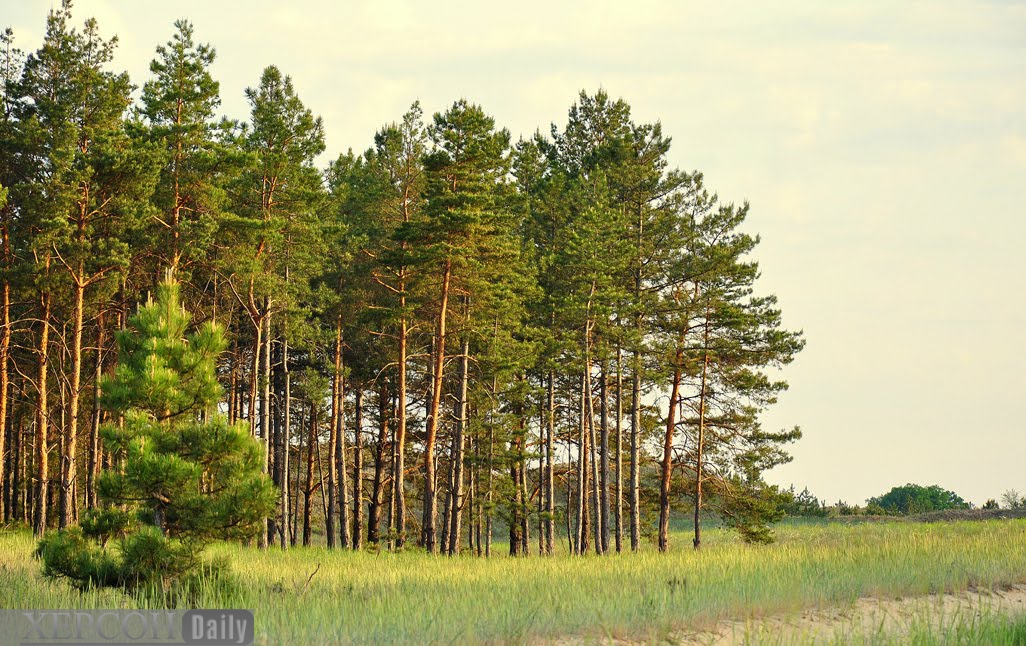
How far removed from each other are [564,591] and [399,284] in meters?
22.8

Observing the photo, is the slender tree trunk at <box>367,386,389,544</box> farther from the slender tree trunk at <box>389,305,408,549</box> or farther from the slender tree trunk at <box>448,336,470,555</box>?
the slender tree trunk at <box>389,305,408,549</box>

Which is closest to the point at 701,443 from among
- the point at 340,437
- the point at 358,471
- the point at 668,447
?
the point at 668,447

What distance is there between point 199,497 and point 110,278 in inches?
662

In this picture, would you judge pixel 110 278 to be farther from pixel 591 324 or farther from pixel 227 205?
pixel 591 324

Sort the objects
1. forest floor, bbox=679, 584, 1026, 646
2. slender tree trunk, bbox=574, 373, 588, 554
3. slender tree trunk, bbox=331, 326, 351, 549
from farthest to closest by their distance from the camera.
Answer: slender tree trunk, bbox=574, 373, 588, 554 → slender tree trunk, bbox=331, 326, 351, 549 → forest floor, bbox=679, 584, 1026, 646

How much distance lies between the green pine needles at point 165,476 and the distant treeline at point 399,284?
14.7 metres

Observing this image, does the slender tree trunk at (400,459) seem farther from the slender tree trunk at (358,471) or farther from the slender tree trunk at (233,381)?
the slender tree trunk at (233,381)

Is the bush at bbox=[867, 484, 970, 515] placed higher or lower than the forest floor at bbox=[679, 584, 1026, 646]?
lower

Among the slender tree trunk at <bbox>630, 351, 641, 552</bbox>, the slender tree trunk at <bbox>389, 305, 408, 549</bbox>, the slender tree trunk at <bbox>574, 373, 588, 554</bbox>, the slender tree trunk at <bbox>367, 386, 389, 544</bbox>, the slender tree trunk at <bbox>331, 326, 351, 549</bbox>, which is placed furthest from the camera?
the slender tree trunk at <bbox>367, 386, 389, 544</bbox>

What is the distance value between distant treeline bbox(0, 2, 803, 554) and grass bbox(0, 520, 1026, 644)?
12173 millimetres

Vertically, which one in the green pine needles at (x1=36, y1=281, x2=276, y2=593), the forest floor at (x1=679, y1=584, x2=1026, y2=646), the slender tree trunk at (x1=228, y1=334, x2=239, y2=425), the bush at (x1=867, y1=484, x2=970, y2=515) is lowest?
the bush at (x1=867, y1=484, x2=970, y2=515)

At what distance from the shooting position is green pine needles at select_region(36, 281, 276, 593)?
15500 mm

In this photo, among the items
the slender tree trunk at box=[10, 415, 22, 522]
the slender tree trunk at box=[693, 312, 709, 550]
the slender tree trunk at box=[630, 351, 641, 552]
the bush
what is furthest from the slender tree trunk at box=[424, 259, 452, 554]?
the bush

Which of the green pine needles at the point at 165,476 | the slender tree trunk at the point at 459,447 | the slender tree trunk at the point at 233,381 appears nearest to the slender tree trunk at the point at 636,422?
the slender tree trunk at the point at 459,447
